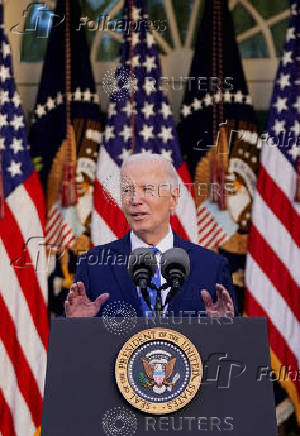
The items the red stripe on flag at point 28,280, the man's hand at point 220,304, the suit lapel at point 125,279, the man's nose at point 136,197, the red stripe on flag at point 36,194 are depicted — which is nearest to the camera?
the man's hand at point 220,304

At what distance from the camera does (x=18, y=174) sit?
19.1 feet

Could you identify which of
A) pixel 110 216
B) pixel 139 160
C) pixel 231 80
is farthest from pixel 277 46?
pixel 139 160

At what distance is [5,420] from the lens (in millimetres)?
5539

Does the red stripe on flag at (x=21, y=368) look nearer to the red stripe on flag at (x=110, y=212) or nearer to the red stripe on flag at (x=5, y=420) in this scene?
the red stripe on flag at (x=5, y=420)

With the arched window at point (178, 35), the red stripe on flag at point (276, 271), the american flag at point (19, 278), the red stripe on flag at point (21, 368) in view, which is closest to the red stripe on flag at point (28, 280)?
the american flag at point (19, 278)

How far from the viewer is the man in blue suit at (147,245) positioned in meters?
3.51

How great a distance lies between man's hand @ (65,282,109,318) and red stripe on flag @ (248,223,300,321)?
2.81 metres

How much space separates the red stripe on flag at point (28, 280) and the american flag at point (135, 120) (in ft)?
1.79

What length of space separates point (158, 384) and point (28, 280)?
3197 mm

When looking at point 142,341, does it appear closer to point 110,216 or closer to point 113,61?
point 110,216

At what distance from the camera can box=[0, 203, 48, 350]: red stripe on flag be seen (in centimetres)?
566

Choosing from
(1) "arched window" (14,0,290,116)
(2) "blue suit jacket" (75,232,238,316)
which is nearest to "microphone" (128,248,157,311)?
(2) "blue suit jacket" (75,232,238,316)

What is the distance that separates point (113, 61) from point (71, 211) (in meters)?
1.25

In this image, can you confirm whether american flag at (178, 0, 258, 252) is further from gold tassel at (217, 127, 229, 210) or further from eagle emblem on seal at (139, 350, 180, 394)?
eagle emblem on seal at (139, 350, 180, 394)
